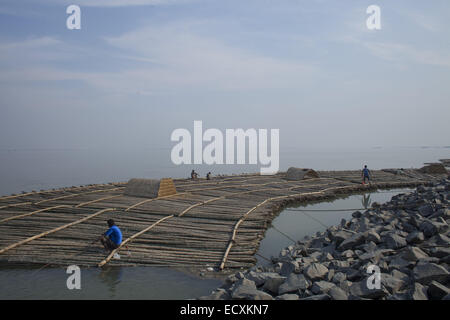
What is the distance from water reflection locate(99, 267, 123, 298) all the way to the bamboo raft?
156 mm

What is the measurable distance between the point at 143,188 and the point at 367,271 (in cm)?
949

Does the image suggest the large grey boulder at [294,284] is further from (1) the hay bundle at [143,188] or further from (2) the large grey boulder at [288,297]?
(1) the hay bundle at [143,188]

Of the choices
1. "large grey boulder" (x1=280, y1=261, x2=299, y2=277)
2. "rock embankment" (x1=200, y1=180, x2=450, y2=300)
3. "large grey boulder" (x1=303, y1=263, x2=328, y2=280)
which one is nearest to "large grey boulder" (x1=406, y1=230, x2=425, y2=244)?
"rock embankment" (x1=200, y1=180, x2=450, y2=300)

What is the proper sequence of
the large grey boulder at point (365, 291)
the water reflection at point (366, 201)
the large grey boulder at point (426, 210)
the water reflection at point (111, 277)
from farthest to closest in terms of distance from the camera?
the water reflection at point (366, 201) → the large grey boulder at point (426, 210) → the water reflection at point (111, 277) → the large grey boulder at point (365, 291)

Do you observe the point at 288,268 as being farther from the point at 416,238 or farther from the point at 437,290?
the point at 416,238

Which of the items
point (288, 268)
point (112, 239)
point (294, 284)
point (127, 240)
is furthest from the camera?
point (127, 240)

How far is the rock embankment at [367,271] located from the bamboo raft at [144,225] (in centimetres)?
171

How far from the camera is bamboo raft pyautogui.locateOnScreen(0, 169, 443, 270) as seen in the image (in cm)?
712

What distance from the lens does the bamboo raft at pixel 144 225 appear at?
712 centimetres

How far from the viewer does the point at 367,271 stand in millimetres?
4691

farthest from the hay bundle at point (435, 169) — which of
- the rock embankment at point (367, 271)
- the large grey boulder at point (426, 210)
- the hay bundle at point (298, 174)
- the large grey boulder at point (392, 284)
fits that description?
the large grey boulder at point (392, 284)

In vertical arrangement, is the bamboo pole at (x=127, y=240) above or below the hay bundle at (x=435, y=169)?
below

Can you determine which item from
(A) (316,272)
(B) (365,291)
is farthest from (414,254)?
(A) (316,272)

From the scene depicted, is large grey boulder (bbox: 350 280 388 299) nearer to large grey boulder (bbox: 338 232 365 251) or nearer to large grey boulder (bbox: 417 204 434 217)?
large grey boulder (bbox: 338 232 365 251)
